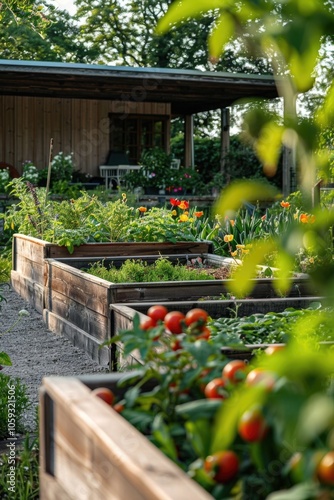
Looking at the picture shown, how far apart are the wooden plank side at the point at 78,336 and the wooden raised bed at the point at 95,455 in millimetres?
2948

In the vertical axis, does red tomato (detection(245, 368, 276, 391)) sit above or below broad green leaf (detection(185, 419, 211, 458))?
above

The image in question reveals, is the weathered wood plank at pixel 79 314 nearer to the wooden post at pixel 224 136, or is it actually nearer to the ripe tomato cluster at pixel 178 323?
the ripe tomato cluster at pixel 178 323

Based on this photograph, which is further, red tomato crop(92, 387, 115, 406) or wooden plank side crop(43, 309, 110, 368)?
wooden plank side crop(43, 309, 110, 368)

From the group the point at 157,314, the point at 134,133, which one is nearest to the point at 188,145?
the point at 134,133

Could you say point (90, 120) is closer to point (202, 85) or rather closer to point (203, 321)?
point (202, 85)

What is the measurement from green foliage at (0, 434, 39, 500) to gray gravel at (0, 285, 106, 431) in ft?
2.61

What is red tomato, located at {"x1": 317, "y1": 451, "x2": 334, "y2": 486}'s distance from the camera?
134 cm

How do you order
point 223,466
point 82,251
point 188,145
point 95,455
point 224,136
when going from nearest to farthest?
point 223,466, point 95,455, point 82,251, point 224,136, point 188,145

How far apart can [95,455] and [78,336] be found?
4.19m

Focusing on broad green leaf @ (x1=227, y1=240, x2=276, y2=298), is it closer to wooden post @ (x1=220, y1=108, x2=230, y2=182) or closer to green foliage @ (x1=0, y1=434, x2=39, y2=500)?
green foliage @ (x1=0, y1=434, x2=39, y2=500)

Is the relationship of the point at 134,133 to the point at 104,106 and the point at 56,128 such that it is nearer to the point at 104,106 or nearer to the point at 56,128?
the point at 104,106

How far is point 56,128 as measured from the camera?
55.3 feet

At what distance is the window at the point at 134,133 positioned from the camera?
1778 cm

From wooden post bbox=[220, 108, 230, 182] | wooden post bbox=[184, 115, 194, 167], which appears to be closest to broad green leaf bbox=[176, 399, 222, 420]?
wooden post bbox=[220, 108, 230, 182]
